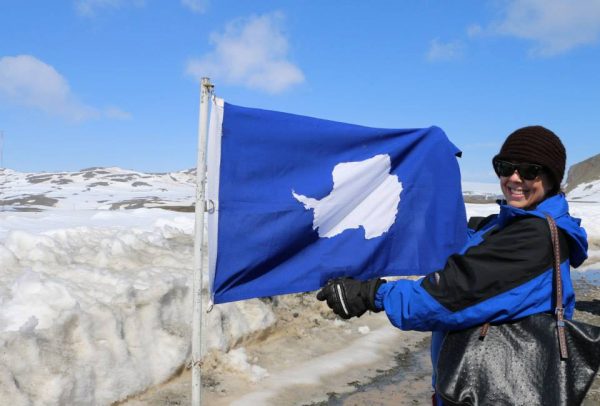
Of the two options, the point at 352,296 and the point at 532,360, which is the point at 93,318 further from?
the point at 532,360

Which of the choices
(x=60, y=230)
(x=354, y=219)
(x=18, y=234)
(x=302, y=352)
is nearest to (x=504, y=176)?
(x=354, y=219)

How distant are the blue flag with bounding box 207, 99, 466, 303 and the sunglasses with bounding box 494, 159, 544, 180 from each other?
6.14 feet

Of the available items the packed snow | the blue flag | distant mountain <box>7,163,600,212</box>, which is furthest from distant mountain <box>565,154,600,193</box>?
the blue flag

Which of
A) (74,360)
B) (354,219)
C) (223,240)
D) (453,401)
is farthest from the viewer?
(74,360)

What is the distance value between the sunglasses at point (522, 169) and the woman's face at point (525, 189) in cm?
2

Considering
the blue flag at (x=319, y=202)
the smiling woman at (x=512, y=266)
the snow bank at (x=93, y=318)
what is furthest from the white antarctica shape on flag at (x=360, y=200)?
the snow bank at (x=93, y=318)

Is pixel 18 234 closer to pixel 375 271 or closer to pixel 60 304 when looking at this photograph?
pixel 60 304

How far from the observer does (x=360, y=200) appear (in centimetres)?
433

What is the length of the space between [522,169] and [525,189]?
111 mm

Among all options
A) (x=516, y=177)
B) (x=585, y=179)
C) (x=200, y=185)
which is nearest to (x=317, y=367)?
(x=200, y=185)

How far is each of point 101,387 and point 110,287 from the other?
4.28ft

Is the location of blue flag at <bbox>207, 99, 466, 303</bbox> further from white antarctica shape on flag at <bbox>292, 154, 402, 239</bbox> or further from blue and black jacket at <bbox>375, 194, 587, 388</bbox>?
blue and black jacket at <bbox>375, 194, 587, 388</bbox>

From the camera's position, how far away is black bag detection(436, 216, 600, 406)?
2109mm

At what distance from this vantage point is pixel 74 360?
507 cm
